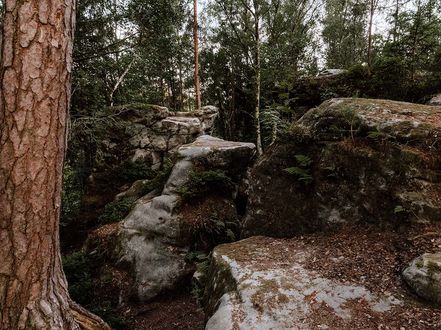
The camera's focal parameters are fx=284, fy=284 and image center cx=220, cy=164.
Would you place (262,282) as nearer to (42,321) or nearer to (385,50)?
(42,321)

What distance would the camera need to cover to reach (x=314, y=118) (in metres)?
5.34

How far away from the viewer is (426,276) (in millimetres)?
2740

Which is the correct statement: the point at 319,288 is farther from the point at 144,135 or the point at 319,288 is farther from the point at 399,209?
the point at 144,135

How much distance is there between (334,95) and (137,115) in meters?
7.73

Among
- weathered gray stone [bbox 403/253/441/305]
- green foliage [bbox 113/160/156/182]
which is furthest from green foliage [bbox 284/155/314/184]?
green foliage [bbox 113/160/156/182]

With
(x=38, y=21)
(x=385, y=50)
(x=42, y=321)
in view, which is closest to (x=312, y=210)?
(x=42, y=321)

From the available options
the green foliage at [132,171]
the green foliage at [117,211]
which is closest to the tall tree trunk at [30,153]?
the green foliage at [117,211]

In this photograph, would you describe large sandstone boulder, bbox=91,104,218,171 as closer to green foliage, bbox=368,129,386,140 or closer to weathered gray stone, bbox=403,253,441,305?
green foliage, bbox=368,129,386,140

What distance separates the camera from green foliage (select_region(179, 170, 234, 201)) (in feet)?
23.2

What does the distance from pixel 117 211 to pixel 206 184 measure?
3170 mm

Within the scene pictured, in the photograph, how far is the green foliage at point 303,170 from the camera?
4.80 m

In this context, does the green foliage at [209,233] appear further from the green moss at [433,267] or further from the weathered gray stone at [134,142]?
the weathered gray stone at [134,142]

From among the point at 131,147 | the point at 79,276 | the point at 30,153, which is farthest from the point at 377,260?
the point at 131,147

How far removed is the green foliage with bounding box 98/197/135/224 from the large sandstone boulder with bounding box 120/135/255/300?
3.26 feet
